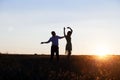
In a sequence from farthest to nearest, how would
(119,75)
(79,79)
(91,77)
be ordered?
(119,75) < (91,77) < (79,79)

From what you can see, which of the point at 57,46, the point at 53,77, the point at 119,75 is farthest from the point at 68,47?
the point at 53,77

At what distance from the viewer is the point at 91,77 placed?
14773 mm

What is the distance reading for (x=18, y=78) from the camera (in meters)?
14.2

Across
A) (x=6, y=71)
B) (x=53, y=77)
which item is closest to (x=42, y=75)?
(x=53, y=77)

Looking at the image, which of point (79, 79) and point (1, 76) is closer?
point (79, 79)

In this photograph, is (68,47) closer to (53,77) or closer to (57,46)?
(57,46)

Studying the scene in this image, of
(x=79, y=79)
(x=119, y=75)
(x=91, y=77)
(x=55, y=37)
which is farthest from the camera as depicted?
(x=55, y=37)

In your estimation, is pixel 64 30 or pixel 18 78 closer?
pixel 18 78

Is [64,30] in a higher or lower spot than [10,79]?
higher

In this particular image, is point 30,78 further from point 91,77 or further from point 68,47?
point 68,47

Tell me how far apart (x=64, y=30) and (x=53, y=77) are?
12.0 m

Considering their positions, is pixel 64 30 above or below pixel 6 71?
above

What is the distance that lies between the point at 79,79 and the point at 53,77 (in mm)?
845

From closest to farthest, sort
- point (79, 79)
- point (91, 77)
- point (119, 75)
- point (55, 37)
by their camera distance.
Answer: point (79, 79)
point (91, 77)
point (119, 75)
point (55, 37)
